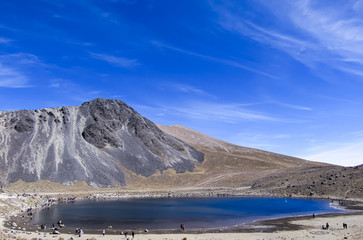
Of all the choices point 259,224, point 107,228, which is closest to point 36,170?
point 107,228

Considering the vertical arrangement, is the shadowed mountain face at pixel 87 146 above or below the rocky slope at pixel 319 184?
above

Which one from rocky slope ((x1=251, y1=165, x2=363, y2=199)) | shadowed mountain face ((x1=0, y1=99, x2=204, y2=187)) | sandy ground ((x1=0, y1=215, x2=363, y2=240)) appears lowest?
sandy ground ((x1=0, y1=215, x2=363, y2=240))

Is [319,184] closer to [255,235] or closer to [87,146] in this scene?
[255,235]

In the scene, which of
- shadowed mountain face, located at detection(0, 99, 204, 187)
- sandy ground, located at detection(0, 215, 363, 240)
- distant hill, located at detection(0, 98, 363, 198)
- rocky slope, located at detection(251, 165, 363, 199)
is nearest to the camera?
sandy ground, located at detection(0, 215, 363, 240)

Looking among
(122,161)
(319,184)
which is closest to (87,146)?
(122,161)

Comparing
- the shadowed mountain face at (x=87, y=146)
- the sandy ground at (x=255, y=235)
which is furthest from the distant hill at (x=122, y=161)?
the sandy ground at (x=255, y=235)

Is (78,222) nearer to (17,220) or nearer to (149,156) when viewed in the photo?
(17,220)

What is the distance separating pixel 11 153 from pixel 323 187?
10102 centimetres

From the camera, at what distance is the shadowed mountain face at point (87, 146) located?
331 ft

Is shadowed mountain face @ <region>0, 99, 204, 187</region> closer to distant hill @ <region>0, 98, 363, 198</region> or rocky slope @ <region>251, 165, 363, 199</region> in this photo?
distant hill @ <region>0, 98, 363, 198</region>

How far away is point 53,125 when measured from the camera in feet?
403

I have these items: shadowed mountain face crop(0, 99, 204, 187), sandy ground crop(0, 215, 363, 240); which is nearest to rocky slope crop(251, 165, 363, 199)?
sandy ground crop(0, 215, 363, 240)

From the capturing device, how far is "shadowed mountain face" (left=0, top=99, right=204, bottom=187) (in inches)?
3967

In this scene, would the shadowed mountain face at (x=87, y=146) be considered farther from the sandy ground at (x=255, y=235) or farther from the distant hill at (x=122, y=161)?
the sandy ground at (x=255, y=235)
